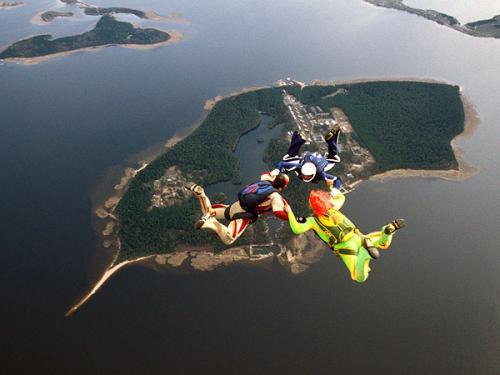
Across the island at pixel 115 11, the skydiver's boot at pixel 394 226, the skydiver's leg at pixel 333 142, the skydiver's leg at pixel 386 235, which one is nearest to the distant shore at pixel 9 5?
the island at pixel 115 11

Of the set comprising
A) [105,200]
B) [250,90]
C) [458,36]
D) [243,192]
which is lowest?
[105,200]

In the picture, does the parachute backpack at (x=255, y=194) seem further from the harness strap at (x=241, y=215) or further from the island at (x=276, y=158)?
the island at (x=276, y=158)

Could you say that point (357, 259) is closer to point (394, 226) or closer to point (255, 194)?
point (394, 226)

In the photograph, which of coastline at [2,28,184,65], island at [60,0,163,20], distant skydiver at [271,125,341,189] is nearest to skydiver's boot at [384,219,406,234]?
distant skydiver at [271,125,341,189]

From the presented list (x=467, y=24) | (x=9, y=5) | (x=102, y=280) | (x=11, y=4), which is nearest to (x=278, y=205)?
(x=102, y=280)

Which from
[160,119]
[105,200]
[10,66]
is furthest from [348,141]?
[10,66]

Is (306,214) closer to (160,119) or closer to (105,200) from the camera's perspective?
(105,200)
